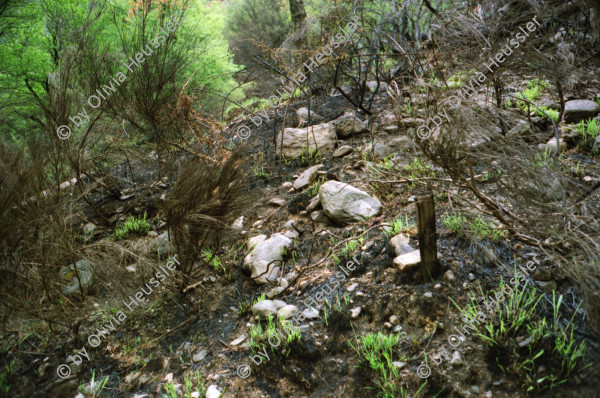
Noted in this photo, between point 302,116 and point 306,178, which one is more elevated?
point 302,116

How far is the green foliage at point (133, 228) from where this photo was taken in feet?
13.0

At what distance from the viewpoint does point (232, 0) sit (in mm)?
14898

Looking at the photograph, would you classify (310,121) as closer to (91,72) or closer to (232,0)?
(91,72)

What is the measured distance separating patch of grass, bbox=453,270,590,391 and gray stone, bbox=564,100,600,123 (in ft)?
8.79

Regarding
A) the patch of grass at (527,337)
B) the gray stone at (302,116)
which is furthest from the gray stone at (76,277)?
the gray stone at (302,116)

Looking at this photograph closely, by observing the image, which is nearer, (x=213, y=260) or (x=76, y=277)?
(x=76, y=277)

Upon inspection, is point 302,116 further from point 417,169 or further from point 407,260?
point 407,260

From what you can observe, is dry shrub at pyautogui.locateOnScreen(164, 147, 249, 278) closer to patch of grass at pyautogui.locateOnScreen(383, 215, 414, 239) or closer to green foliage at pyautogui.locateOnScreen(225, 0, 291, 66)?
patch of grass at pyautogui.locateOnScreen(383, 215, 414, 239)

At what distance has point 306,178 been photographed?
13.8 feet

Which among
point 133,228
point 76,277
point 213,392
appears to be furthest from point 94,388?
point 133,228

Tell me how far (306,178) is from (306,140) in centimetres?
82

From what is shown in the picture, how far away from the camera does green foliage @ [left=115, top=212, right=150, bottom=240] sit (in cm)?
395

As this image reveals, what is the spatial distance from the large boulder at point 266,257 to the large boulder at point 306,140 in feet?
5.20

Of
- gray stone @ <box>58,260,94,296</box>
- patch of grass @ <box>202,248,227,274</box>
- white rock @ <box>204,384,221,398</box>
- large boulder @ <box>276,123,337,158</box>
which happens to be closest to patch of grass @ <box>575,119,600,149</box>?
large boulder @ <box>276,123,337,158</box>
